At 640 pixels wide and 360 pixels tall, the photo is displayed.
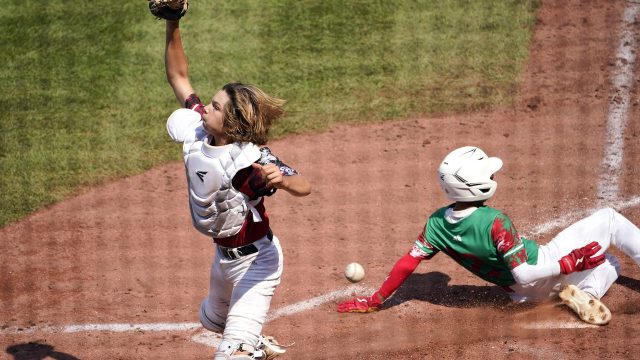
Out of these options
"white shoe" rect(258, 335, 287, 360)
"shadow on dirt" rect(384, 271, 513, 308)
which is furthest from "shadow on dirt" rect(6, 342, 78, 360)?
"shadow on dirt" rect(384, 271, 513, 308)

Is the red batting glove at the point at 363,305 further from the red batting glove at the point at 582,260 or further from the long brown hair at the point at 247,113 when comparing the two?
the long brown hair at the point at 247,113

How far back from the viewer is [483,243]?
5.81m

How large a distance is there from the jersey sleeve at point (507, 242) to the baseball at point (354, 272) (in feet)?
3.73

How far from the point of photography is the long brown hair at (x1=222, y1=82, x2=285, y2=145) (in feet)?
15.8

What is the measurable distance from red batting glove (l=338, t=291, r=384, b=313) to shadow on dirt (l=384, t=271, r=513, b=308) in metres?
0.19

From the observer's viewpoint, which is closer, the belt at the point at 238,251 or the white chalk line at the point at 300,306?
the belt at the point at 238,251

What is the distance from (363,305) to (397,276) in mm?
409

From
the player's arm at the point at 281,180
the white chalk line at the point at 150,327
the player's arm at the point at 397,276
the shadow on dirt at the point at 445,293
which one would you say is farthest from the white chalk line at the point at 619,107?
the player's arm at the point at 281,180

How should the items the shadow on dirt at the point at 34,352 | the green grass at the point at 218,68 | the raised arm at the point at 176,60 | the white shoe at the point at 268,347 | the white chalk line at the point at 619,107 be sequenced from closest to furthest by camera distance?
the white shoe at the point at 268,347, the raised arm at the point at 176,60, the shadow on dirt at the point at 34,352, the white chalk line at the point at 619,107, the green grass at the point at 218,68

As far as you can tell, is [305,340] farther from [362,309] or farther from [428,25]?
[428,25]

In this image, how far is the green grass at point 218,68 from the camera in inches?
346

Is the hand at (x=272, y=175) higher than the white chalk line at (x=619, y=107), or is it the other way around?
the hand at (x=272, y=175)

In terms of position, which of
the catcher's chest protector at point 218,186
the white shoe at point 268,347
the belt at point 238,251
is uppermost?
the catcher's chest protector at point 218,186

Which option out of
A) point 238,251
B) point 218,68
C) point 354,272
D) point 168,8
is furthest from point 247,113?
point 218,68
